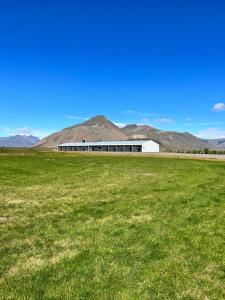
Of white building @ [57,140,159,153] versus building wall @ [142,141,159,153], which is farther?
white building @ [57,140,159,153]

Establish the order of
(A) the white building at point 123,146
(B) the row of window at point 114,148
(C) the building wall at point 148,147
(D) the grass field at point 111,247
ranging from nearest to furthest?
1. (D) the grass field at point 111,247
2. (C) the building wall at point 148,147
3. (A) the white building at point 123,146
4. (B) the row of window at point 114,148

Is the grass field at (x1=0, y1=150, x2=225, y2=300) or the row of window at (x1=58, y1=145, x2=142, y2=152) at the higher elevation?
the row of window at (x1=58, y1=145, x2=142, y2=152)

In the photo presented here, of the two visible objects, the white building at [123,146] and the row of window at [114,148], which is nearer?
the white building at [123,146]

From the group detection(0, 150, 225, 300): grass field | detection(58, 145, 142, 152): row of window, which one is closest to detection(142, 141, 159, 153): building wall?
detection(58, 145, 142, 152): row of window

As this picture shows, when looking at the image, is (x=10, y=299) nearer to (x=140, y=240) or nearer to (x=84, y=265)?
(x=84, y=265)

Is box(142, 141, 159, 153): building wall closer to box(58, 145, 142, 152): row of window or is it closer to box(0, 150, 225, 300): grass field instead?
box(58, 145, 142, 152): row of window

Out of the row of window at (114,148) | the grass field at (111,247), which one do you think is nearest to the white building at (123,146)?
the row of window at (114,148)

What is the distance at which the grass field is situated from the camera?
305 inches

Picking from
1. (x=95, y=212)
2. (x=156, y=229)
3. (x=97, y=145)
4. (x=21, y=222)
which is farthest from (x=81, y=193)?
(x=97, y=145)

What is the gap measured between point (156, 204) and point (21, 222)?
22.5 ft

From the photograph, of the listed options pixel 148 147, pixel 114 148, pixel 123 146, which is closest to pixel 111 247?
pixel 148 147

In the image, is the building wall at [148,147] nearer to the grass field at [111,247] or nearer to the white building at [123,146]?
the white building at [123,146]

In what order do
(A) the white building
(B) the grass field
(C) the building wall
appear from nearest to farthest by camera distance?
1. (B) the grass field
2. (C) the building wall
3. (A) the white building

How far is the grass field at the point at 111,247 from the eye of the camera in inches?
305
